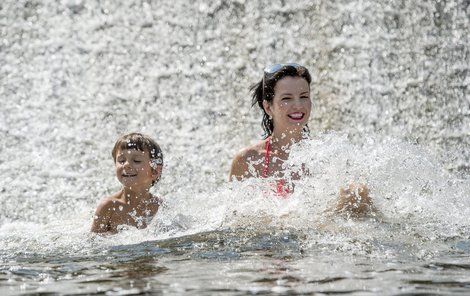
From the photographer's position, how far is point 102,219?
6.76 metres

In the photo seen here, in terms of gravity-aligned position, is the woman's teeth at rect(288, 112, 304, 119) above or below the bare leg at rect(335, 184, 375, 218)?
above

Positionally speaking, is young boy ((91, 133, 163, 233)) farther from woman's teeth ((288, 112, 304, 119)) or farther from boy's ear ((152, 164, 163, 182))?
woman's teeth ((288, 112, 304, 119))

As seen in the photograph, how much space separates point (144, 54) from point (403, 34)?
265cm

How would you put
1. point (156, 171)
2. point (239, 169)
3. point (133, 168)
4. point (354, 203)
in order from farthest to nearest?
point (239, 169) → point (156, 171) → point (133, 168) → point (354, 203)

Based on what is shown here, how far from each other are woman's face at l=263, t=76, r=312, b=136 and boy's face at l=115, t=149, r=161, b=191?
0.91 m

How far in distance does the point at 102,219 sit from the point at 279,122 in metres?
1.33

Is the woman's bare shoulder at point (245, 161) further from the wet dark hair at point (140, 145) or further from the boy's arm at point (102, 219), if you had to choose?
the boy's arm at point (102, 219)

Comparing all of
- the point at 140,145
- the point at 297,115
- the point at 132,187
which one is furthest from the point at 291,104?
the point at 132,187

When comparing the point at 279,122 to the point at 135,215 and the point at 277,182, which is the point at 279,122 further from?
the point at 135,215

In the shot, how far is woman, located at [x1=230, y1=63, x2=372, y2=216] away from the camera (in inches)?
268

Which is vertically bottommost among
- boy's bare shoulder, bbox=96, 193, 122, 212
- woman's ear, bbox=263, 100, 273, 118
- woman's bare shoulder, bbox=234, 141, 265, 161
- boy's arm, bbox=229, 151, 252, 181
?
boy's bare shoulder, bbox=96, 193, 122, 212

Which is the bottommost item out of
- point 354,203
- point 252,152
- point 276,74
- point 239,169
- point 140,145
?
point 354,203

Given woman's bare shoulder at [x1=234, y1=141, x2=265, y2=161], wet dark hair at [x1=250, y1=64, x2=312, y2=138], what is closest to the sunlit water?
woman's bare shoulder at [x1=234, y1=141, x2=265, y2=161]

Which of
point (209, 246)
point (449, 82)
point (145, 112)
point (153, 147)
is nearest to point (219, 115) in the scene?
point (145, 112)
